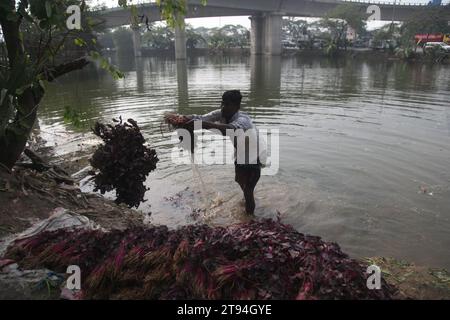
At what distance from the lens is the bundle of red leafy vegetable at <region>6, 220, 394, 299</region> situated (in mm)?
2662

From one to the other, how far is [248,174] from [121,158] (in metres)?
1.93

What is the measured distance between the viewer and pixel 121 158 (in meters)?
5.29

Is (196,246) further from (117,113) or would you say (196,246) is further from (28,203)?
(117,113)

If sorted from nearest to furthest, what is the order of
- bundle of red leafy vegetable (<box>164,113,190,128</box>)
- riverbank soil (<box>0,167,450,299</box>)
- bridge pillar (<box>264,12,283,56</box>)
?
riverbank soil (<box>0,167,450,299</box>) < bundle of red leafy vegetable (<box>164,113,190,128</box>) < bridge pillar (<box>264,12,283,56</box>)

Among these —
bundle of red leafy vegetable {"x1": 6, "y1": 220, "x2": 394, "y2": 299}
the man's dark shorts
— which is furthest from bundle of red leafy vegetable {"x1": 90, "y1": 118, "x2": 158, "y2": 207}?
bundle of red leafy vegetable {"x1": 6, "y1": 220, "x2": 394, "y2": 299}

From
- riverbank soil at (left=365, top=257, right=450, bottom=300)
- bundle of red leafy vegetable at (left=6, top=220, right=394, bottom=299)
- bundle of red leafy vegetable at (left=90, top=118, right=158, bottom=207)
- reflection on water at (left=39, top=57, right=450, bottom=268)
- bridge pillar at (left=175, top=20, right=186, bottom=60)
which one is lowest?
riverbank soil at (left=365, top=257, right=450, bottom=300)

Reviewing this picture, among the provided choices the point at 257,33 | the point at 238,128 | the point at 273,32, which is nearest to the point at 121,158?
the point at 238,128

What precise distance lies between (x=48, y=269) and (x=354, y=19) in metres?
63.2

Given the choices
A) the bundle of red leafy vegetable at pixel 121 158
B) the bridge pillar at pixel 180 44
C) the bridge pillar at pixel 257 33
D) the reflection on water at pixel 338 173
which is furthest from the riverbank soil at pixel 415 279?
the bridge pillar at pixel 257 33

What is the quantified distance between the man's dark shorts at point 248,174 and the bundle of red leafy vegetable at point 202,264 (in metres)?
2.06

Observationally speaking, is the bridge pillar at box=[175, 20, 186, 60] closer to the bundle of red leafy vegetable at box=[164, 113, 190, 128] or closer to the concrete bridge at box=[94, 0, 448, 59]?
the concrete bridge at box=[94, 0, 448, 59]

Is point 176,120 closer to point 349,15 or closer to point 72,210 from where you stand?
point 72,210
